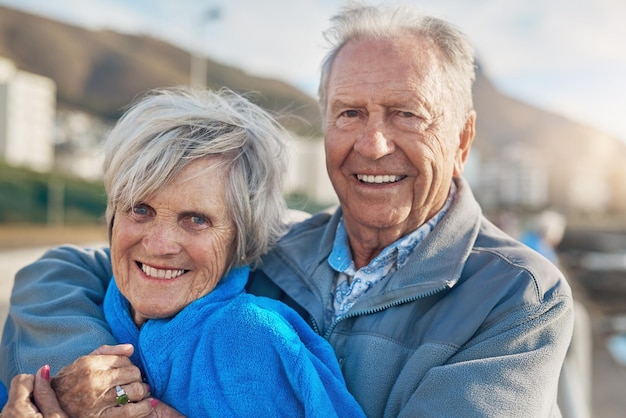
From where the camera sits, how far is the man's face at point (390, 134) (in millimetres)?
2023

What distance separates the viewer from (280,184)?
2.17 metres

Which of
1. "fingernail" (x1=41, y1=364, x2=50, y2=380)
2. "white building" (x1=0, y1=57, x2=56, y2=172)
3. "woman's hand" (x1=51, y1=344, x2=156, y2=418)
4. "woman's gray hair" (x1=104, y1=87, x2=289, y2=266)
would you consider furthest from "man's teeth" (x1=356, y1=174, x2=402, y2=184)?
"white building" (x1=0, y1=57, x2=56, y2=172)

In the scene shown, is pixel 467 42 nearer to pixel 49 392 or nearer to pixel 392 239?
pixel 392 239

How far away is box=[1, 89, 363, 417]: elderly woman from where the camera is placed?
5.35 ft

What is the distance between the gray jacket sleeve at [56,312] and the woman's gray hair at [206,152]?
0.31 meters

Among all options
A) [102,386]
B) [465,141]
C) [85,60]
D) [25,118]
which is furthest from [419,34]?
[85,60]

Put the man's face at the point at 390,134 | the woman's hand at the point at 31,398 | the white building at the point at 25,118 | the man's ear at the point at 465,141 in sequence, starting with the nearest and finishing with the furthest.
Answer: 1. the woman's hand at the point at 31,398
2. the man's face at the point at 390,134
3. the man's ear at the point at 465,141
4. the white building at the point at 25,118

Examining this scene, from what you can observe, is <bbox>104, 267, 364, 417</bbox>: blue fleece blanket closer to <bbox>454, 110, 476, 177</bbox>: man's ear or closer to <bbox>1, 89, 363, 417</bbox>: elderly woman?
<bbox>1, 89, 363, 417</bbox>: elderly woman

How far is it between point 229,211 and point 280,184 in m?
0.31

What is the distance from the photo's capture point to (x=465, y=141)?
231 centimetres

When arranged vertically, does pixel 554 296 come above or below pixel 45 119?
above

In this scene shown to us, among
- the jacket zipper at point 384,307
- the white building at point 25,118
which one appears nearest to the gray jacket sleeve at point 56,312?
the jacket zipper at point 384,307

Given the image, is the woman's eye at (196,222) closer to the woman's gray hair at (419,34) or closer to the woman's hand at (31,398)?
the woman's hand at (31,398)

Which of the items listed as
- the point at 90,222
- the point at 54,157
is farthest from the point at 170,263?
the point at 54,157
